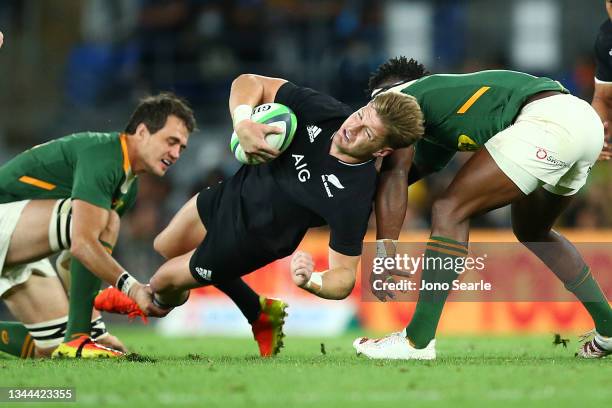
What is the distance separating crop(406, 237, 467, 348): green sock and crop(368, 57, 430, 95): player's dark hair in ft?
4.40

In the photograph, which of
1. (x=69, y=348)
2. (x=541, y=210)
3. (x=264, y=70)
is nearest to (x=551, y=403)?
(x=541, y=210)

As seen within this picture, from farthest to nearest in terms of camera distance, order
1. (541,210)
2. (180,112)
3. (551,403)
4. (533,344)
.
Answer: (533,344) → (180,112) → (541,210) → (551,403)

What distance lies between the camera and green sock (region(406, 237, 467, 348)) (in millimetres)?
6523

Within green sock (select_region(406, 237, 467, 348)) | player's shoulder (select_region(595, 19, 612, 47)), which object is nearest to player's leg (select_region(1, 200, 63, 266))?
green sock (select_region(406, 237, 467, 348))

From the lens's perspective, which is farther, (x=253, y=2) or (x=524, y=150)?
(x=253, y=2)

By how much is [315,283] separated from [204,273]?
1058 millimetres

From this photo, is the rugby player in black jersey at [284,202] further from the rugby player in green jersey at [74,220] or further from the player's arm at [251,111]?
the rugby player in green jersey at [74,220]

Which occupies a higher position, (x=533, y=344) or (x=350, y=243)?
(x=350, y=243)

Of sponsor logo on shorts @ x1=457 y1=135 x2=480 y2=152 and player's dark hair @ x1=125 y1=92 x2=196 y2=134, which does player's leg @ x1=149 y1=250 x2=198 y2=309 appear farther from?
sponsor logo on shorts @ x1=457 y1=135 x2=480 y2=152

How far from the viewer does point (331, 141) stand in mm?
6789

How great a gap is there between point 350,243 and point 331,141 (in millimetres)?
644

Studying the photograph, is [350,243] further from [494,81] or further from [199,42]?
[199,42]

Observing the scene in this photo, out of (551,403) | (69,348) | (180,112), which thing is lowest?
(69,348)

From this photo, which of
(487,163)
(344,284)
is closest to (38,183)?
(344,284)
